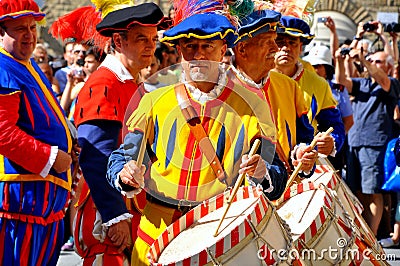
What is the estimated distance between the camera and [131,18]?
4.73m

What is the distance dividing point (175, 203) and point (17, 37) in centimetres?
137

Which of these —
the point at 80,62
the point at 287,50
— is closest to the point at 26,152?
the point at 287,50

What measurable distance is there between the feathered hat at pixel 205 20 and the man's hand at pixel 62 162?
858mm

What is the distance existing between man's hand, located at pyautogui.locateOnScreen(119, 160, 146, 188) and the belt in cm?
16

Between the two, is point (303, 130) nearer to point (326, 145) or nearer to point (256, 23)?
point (326, 145)

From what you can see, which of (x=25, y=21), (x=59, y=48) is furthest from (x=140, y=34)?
(x=59, y=48)

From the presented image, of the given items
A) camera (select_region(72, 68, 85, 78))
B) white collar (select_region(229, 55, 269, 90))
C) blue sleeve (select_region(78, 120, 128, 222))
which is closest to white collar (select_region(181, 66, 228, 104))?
white collar (select_region(229, 55, 269, 90))

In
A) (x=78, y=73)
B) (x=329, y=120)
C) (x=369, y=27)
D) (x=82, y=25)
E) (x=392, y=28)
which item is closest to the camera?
(x=82, y=25)

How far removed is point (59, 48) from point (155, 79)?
21.8m

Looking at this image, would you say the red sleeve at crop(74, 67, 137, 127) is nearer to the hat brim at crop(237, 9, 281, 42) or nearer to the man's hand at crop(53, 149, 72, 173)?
the man's hand at crop(53, 149, 72, 173)

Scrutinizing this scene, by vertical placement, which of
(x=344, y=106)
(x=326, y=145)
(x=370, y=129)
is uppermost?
(x=326, y=145)

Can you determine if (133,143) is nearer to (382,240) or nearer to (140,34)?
(140,34)

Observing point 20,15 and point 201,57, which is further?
point 20,15

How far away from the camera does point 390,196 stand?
32.9 feet
